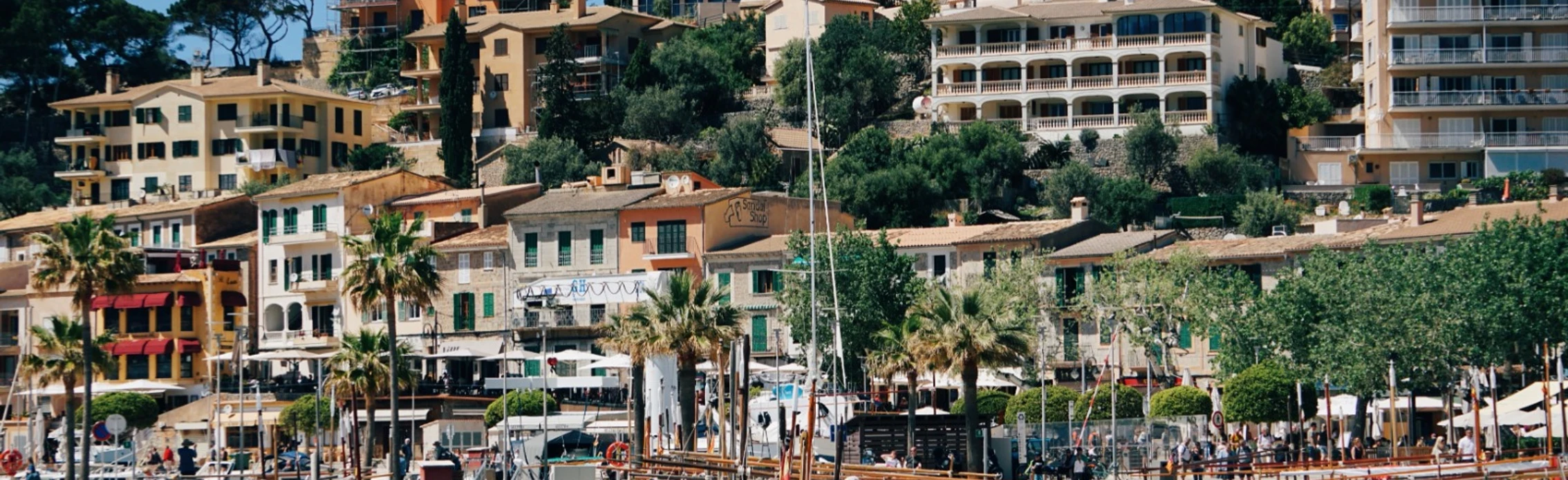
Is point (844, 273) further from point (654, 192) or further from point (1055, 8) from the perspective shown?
point (1055, 8)

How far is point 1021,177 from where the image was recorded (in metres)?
105

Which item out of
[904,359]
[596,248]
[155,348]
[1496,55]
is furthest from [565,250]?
[1496,55]

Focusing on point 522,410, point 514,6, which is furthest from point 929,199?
point 514,6

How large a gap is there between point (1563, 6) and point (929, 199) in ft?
89.7

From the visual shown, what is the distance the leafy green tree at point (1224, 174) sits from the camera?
336 feet

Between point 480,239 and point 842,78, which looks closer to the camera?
point 480,239

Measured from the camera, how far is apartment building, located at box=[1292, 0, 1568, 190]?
103875 millimetres

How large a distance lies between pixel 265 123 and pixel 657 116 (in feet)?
62.0

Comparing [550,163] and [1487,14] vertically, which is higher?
[1487,14]

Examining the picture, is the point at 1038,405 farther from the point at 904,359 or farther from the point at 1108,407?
the point at 904,359

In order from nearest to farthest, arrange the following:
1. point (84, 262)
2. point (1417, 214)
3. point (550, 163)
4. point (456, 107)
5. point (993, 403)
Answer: point (84, 262), point (993, 403), point (1417, 214), point (550, 163), point (456, 107)

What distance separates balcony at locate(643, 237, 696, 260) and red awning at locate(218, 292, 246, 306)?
18485 millimetres

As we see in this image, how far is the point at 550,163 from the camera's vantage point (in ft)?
360

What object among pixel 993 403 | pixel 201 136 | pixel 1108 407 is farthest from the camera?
pixel 201 136
